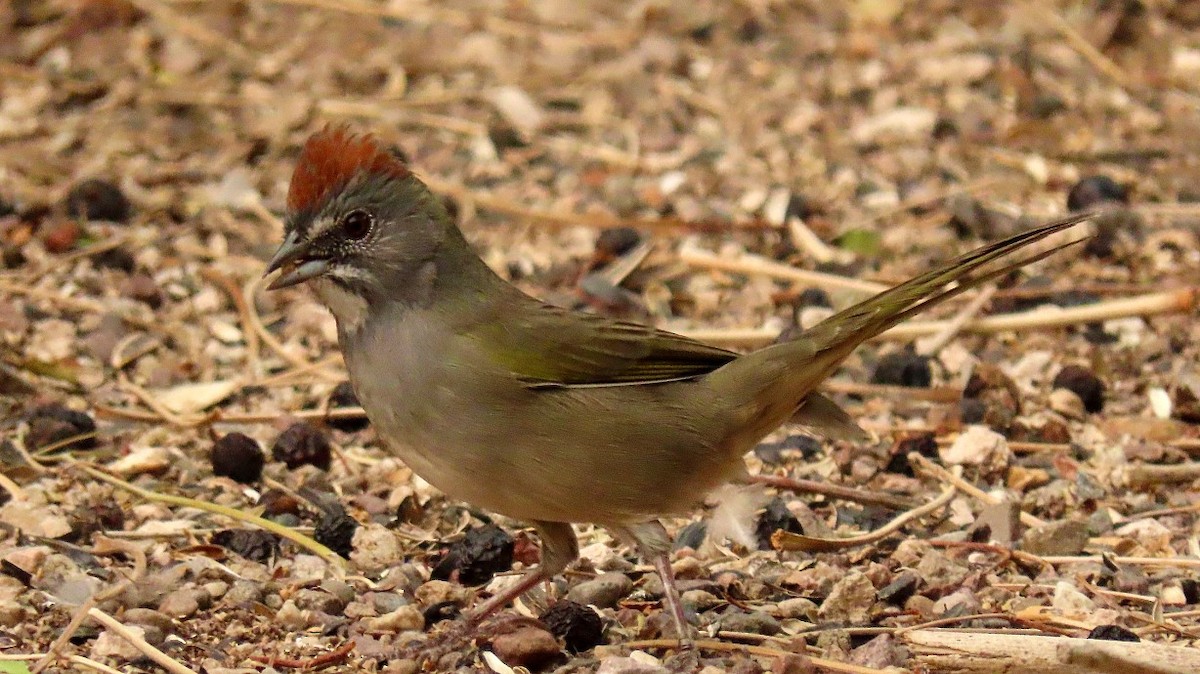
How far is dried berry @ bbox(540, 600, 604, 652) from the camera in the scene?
3637mm

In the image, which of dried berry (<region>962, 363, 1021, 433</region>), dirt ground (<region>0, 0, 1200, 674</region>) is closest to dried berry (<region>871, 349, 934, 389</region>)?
dirt ground (<region>0, 0, 1200, 674</region>)

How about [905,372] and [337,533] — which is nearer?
[337,533]

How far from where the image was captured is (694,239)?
619 cm

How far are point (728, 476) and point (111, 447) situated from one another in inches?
75.1

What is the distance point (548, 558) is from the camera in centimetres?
386

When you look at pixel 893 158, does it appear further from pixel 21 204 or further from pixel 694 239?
pixel 21 204

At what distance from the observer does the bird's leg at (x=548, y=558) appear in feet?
12.5

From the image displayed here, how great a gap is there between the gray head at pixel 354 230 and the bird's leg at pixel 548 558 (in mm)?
643

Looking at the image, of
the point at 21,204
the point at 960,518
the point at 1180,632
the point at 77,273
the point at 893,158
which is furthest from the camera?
the point at 893,158

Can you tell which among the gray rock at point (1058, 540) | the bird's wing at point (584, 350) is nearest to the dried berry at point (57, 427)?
the bird's wing at point (584, 350)

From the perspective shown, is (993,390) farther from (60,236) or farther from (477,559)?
(60,236)

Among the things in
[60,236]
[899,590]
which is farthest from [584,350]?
[60,236]

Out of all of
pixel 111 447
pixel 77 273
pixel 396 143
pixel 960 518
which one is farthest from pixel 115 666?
pixel 396 143

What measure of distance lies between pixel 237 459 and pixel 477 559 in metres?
0.86
